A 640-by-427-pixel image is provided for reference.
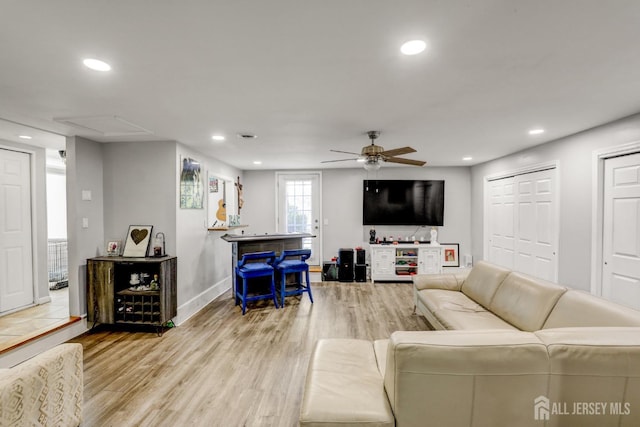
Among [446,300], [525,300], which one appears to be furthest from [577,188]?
[446,300]

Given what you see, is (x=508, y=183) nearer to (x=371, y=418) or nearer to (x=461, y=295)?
(x=461, y=295)

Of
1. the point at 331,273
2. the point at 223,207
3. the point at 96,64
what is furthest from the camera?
the point at 331,273

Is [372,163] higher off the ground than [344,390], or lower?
higher

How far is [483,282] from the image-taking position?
3299 mm

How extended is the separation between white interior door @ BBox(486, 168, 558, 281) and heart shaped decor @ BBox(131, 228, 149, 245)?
543 cm

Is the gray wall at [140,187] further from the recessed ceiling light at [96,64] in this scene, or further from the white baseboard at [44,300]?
the recessed ceiling light at [96,64]

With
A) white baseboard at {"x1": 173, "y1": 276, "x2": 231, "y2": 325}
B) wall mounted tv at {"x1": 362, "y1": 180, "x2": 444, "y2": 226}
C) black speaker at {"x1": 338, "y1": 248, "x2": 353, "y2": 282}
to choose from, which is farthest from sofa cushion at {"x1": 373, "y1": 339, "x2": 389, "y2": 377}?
wall mounted tv at {"x1": 362, "y1": 180, "x2": 444, "y2": 226}

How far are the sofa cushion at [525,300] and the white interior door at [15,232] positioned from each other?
19.4 feet

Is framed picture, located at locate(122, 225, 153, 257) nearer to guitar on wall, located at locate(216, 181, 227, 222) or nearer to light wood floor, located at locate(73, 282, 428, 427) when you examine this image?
light wood floor, located at locate(73, 282, 428, 427)

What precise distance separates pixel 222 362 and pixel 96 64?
2624 millimetres

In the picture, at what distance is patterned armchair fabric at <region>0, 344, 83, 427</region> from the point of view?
4.78 feet

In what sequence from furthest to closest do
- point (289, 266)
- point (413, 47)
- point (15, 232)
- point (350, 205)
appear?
point (350, 205)
point (289, 266)
point (15, 232)
point (413, 47)

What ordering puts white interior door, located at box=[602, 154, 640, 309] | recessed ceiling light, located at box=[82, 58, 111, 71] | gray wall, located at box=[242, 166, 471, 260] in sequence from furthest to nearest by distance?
gray wall, located at box=[242, 166, 471, 260] < white interior door, located at box=[602, 154, 640, 309] < recessed ceiling light, located at box=[82, 58, 111, 71]

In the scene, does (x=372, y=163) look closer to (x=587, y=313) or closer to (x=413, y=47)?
(x=413, y=47)
